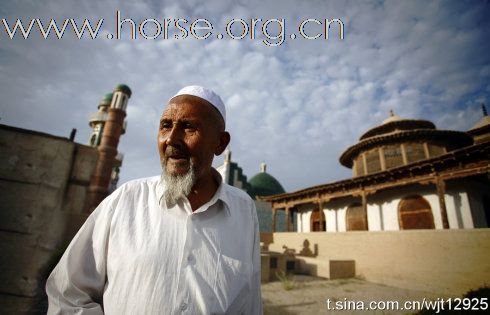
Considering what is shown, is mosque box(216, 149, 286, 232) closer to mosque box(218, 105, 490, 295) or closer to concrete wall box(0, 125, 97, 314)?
mosque box(218, 105, 490, 295)

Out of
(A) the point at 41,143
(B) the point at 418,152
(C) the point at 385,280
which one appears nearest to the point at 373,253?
(C) the point at 385,280

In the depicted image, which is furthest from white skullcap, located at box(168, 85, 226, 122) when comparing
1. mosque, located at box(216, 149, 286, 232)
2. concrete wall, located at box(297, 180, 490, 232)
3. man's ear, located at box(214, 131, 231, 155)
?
mosque, located at box(216, 149, 286, 232)

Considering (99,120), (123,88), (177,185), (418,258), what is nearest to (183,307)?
(177,185)

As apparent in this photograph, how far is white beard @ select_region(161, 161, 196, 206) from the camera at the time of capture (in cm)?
146

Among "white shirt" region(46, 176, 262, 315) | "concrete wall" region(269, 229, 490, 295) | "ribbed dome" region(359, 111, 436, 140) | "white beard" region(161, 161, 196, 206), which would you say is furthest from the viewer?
"ribbed dome" region(359, 111, 436, 140)

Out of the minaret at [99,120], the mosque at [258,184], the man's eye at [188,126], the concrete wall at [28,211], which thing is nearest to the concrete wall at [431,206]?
the mosque at [258,184]

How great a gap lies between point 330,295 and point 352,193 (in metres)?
7.58

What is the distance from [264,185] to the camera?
35.1 metres

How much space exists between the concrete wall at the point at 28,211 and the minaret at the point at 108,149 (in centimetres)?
1294

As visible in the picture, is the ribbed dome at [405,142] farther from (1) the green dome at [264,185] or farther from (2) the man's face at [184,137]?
(1) the green dome at [264,185]

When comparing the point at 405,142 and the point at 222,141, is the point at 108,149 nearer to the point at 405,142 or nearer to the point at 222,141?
the point at 222,141

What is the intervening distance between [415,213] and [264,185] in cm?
2347

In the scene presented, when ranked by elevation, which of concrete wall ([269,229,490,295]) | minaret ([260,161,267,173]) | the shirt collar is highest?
minaret ([260,161,267,173])

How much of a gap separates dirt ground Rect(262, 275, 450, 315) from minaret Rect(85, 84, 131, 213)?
49.5ft
